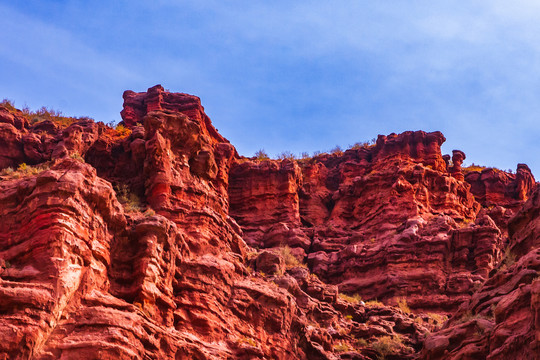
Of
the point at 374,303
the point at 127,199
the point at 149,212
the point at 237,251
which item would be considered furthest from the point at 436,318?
the point at 127,199

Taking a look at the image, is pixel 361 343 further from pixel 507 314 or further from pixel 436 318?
pixel 507 314

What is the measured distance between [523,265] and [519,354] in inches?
230

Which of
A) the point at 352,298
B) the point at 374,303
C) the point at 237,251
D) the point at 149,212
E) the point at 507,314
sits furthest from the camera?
the point at 352,298

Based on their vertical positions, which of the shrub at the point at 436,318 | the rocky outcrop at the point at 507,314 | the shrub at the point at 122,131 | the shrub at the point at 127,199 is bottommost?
the rocky outcrop at the point at 507,314

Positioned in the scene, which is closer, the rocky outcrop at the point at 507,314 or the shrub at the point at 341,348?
the rocky outcrop at the point at 507,314

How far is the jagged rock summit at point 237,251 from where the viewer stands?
25766mm

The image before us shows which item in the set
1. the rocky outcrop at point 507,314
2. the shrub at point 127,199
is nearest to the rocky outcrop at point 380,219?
the rocky outcrop at point 507,314

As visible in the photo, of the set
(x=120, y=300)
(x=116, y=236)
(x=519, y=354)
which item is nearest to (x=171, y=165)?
(x=116, y=236)

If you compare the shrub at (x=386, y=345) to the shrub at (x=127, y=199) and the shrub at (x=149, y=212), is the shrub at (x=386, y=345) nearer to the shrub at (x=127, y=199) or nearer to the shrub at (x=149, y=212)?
the shrub at (x=149, y=212)

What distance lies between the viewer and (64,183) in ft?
92.6

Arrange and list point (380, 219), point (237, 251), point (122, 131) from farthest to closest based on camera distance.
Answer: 1. point (380, 219)
2. point (122, 131)
3. point (237, 251)

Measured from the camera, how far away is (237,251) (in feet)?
127

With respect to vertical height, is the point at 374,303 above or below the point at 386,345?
above

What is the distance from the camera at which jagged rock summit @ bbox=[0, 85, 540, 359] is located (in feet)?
84.5
